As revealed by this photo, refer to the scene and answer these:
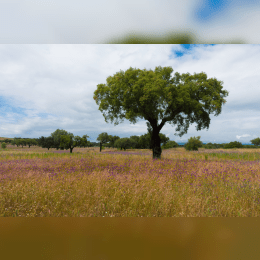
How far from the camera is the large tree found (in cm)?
873

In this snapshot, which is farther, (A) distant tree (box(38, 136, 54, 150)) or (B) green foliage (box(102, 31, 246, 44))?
(A) distant tree (box(38, 136, 54, 150))

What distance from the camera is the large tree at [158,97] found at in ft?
28.6

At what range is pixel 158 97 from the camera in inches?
328

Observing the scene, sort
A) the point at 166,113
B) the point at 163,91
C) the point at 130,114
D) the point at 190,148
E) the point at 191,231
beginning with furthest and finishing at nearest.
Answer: the point at 190,148 → the point at 166,113 → the point at 130,114 → the point at 163,91 → the point at 191,231

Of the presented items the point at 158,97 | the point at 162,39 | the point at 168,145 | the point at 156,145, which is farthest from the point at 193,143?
the point at 162,39

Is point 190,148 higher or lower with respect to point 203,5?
lower

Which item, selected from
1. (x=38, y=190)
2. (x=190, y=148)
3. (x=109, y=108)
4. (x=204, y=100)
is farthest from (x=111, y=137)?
(x=38, y=190)

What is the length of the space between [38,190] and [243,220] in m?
3.69

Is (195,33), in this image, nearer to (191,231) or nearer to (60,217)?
(191,231)

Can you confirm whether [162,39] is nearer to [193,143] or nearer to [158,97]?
[158,97]

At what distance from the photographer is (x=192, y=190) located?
10.8 ft

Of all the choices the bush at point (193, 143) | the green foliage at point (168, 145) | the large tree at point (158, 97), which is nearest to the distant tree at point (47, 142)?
the large tree at point (158, 97)

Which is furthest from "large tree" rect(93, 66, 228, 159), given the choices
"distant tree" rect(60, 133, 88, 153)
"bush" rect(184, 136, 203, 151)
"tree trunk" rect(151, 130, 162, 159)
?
"bush" rect(184, 136, 203, 151)

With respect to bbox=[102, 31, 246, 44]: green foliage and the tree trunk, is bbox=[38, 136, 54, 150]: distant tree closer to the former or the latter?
the tree trunk
